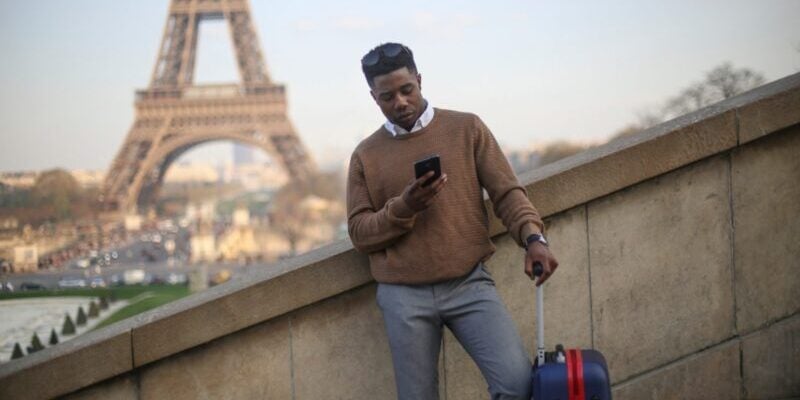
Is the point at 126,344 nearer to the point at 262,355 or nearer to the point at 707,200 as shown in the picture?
the point at 262,355

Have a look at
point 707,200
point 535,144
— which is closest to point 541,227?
point 707,200

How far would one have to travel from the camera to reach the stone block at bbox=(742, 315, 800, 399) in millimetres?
4062

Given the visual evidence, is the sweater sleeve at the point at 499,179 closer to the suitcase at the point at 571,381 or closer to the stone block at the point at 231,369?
the suitcase at the point at 571,381

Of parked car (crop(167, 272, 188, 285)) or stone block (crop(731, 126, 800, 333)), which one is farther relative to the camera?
parked car (crop(167, 272, 188, 285))

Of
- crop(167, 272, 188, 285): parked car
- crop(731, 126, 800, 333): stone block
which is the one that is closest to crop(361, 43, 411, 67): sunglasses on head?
crop(731, 126, 800, 333): stone block

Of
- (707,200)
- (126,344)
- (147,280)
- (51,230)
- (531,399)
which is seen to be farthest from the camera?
(147,280)

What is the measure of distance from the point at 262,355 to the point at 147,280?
5358 centimetres

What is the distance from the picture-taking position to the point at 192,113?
59750 mm

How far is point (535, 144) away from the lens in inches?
2564

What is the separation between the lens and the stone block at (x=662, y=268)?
4.00 m

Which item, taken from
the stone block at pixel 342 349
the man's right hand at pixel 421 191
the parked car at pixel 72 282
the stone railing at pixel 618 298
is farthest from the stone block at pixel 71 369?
the parked car at pixel 72 282

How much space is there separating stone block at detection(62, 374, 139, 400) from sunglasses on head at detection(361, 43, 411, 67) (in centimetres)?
170

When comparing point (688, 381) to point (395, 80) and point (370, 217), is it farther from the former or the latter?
point (395, 80)

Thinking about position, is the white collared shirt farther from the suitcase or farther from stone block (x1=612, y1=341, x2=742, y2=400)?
stone block (x1=612, y1=341, x2=742, y2=400)
